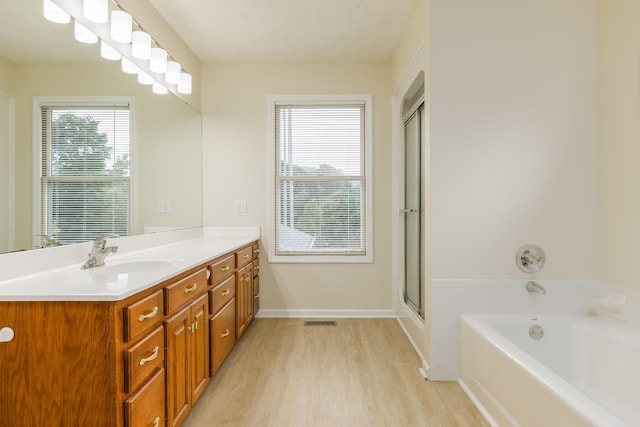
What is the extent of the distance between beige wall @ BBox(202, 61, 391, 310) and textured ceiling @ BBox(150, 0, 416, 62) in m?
0.14

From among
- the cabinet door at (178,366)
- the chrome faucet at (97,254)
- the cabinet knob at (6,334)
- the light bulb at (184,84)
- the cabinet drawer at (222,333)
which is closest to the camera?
the cabinet knob at (6,334)

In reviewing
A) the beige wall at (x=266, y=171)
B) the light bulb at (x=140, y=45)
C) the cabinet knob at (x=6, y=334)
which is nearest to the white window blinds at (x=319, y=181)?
the beige wall at (x=266, y=171)

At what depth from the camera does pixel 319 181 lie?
3361mm

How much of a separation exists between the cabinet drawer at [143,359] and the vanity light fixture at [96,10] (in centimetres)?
169

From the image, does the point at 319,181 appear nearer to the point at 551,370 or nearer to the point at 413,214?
the point at 413,214

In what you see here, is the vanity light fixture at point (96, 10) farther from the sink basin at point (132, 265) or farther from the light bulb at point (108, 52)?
the sink basin at point (132, 265)

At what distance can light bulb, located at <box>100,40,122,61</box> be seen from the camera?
189cm

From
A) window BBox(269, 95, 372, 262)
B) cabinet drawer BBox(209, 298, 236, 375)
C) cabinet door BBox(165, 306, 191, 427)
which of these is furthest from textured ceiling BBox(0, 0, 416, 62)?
cabinet drawer BBox(209, 298, 236, 375)

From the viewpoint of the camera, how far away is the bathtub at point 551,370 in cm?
123

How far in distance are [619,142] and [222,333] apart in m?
2.65

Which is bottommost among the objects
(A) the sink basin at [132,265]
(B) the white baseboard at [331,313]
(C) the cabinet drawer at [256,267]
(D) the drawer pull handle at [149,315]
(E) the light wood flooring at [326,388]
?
(E) the light wood flooring at [326,388]

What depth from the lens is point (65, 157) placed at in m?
1.65

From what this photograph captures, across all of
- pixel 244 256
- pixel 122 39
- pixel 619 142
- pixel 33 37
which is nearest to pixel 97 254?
pixel 33 37

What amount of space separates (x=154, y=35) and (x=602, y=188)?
3.21 meters
